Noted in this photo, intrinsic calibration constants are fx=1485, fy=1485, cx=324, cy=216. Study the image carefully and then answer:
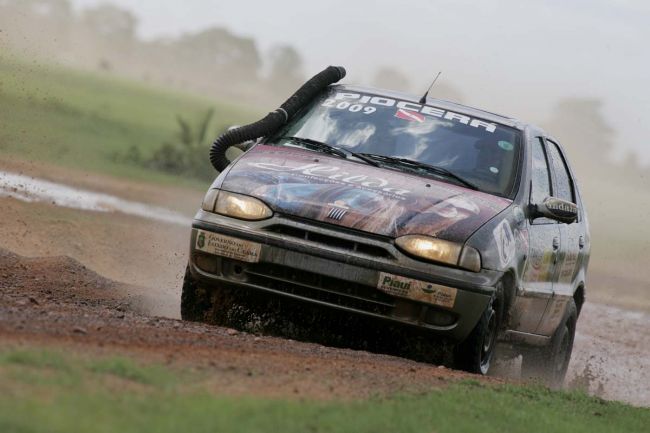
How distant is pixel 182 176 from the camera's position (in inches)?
1145

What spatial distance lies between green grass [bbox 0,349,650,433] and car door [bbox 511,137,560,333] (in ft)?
6.40

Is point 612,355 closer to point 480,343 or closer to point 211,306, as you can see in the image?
point 480,343

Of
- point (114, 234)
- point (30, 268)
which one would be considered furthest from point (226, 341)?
point (114, 234)

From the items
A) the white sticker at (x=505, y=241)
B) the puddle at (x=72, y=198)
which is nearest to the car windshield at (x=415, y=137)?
the white sticker at (x=505, y=241)

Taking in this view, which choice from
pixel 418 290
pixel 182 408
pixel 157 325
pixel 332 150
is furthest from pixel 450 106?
pixel 182 408

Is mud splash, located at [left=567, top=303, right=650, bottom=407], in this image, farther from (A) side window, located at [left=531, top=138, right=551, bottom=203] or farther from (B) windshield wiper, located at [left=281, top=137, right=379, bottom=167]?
(B) windshield wiper, located at [left=281, top=137, right=379, bottom=167]

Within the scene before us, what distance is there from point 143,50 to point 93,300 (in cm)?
8444

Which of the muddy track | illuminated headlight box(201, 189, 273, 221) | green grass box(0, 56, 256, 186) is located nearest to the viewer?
the muddy track

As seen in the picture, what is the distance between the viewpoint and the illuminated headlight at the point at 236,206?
7.91 meters

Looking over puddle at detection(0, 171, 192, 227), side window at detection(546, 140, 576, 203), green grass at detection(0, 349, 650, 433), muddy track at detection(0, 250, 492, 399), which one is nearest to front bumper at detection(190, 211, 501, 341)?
muddy track at detection(0, 250, 492, 399)

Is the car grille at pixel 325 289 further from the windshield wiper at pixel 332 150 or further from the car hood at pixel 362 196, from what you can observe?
the windshield wiper at pixel 332 150

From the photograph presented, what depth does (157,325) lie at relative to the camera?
754 centimetres

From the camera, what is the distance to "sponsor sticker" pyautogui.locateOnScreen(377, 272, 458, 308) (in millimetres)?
7695

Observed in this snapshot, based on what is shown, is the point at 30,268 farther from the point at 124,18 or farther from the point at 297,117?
the point at 124,18
